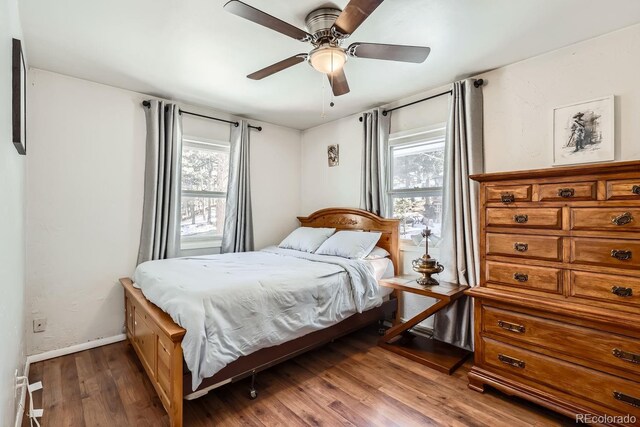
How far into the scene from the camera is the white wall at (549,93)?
2.03 meters

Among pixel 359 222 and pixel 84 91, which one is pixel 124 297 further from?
pixel 359 222

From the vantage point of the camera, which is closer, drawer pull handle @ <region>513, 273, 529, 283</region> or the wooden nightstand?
drawer pull handle @ <region>513, 273, 529, 283</region>

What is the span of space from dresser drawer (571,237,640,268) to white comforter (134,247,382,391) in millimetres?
1495

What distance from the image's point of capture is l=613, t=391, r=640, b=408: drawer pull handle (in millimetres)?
1550

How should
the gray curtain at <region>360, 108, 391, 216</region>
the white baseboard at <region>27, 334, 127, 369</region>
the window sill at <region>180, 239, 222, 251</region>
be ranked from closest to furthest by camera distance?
1. the white baseboard at <region>27, 334, 127, 369</region>
2. the gray curtain at <region>360, 108, 391, 216</region>
3. the window sill at <region>180, 239, 222, 251</region>

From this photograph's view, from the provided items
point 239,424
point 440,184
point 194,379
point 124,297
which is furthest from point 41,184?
point 440,184

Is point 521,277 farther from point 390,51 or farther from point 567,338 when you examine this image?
point 390,51

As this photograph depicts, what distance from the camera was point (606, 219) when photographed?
1.69 m

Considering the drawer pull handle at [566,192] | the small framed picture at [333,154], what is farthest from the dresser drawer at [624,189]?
the small framed picture at [333,154]

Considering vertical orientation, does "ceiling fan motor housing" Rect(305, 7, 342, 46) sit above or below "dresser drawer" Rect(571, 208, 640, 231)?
above

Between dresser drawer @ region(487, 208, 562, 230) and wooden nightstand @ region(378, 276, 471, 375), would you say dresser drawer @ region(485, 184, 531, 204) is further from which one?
wooden nightstand @ region(378, 276, 471, 375)

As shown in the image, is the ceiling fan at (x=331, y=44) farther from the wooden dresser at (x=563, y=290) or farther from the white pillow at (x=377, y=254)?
the white pillow at (x=377, y=254)

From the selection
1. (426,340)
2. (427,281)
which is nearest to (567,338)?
(427,281)

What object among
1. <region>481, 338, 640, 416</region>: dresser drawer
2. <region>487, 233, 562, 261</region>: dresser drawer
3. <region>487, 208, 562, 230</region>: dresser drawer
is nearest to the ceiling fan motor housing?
<region>487, 208, 562, 230</region>: dresser drawer
